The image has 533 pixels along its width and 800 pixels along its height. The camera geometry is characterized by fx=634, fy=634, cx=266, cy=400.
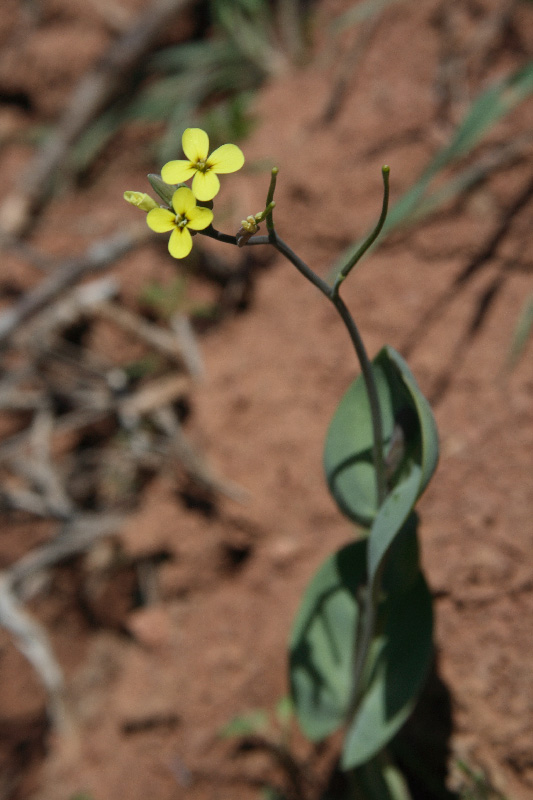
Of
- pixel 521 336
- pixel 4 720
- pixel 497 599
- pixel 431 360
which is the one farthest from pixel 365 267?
pixel 4 720

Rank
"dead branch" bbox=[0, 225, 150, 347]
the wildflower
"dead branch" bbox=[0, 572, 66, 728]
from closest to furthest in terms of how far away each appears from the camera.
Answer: the wildflower, "dead branch" bbox=[0, 572, 66, 728], "dead branch" bbox=[0, 225, 150, 347]

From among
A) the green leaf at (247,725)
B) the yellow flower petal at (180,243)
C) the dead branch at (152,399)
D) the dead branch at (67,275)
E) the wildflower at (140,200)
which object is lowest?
the green leaf at (247,725)

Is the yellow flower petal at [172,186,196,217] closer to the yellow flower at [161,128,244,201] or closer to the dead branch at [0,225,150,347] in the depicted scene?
the yellow flower at [161,128,244,201]

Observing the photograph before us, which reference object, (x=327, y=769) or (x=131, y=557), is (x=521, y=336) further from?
(x=131, y=557)

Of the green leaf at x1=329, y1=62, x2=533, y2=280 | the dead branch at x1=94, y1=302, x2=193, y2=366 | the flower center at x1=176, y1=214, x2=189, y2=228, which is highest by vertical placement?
the dead branch at x1=94, y1=302, x2=193, y2=366

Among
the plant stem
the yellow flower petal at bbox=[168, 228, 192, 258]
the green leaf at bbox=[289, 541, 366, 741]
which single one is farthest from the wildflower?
the green leaf at bbox=[289, 541, 366, 741]

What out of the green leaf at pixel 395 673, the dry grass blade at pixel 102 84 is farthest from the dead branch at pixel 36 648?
the dry grass blade at pixel 102 84

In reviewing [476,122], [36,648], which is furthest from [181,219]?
[36,648]

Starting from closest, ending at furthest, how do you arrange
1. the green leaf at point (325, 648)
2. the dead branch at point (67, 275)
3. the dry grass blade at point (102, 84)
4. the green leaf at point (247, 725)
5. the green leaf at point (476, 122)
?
the green leaf at point (325, 648) → the green leaf at point (476, 122) → the green leaf at point (247, 725) → the dead branch at point (67, 275) → the dry grass blade at point (102, 84)

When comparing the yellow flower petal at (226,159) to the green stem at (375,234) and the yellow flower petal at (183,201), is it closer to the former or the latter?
the yellow flower petal at (183,201)
